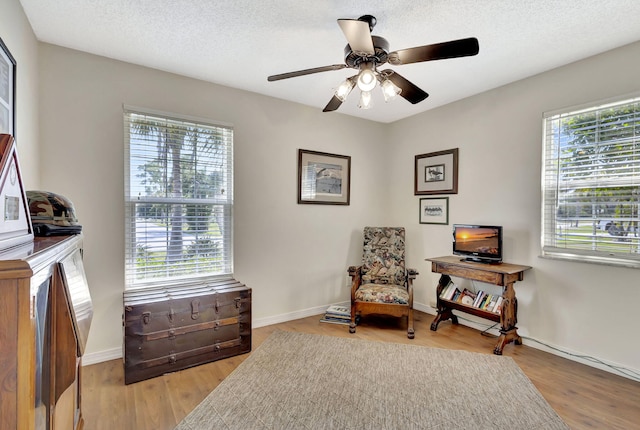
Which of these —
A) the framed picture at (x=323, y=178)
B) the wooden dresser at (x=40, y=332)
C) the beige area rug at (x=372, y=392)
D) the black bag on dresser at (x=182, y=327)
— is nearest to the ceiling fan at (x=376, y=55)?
the framed picture at (x=323, y=178)

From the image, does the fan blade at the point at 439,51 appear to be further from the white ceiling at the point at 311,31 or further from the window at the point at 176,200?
the window at the point at 176,200

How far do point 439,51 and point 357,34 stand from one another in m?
0.48

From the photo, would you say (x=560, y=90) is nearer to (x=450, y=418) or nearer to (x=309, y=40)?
(x=309, y=40)

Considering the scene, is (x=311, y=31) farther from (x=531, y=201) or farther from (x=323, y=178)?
(x=531, y=201)

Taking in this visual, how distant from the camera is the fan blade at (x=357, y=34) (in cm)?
154

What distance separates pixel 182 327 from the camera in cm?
253

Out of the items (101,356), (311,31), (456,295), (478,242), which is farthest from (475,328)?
(101,356)

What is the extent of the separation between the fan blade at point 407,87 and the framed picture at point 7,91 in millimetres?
2172

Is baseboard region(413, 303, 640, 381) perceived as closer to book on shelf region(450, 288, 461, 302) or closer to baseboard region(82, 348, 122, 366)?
book on shelf region(450, 288, 461, 302)

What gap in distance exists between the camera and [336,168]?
4.01 metres

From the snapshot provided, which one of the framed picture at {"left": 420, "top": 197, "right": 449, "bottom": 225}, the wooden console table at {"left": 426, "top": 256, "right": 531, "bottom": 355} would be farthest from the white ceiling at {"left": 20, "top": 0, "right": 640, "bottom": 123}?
the wooden console table at {"left": 426, "top": 256, "right": 531, "bottom": 355}

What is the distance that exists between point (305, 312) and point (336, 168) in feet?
6.03

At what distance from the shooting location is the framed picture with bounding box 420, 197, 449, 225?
3750mm

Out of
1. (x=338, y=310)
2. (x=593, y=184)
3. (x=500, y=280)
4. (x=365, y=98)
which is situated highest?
(x=365, y=98)
